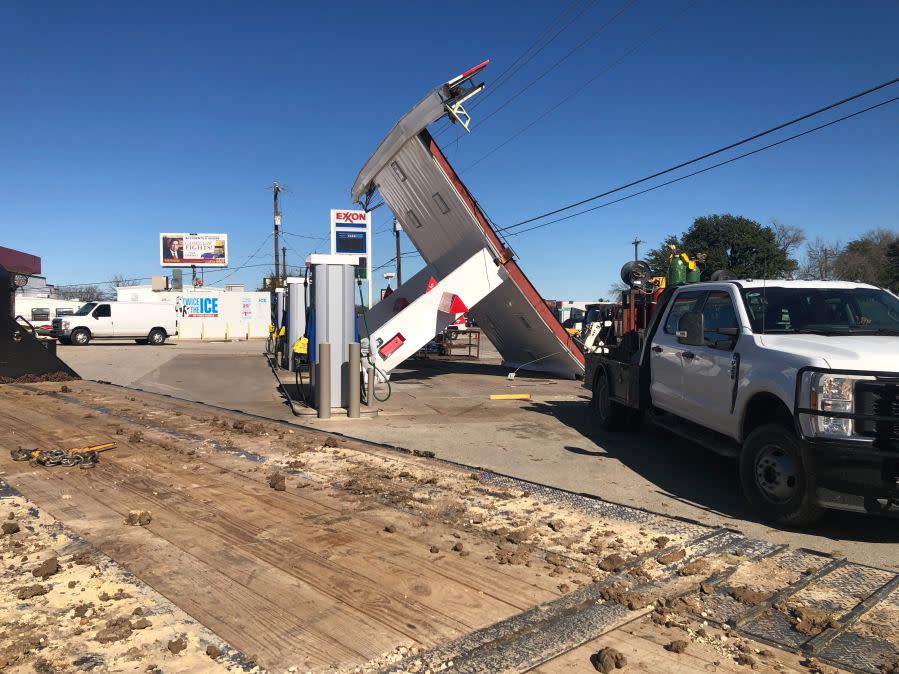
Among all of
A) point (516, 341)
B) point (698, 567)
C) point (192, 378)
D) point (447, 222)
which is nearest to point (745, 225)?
point (516, 341)

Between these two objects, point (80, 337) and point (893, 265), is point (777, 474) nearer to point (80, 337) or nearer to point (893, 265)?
point (893, 265)

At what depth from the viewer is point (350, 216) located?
31.1 metres

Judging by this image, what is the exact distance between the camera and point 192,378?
60.1ft

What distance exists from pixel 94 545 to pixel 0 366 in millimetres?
12130

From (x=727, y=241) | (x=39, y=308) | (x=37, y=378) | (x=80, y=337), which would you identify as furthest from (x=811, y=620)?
(x=39, y=308)

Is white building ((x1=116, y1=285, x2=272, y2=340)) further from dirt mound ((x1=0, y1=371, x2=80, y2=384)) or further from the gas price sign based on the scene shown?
dirt mound ((x1=0, y1=371, x2=80, y2=384))

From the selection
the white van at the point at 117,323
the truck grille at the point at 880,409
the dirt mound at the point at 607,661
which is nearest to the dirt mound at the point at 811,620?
the dirt mound at the point at 607,661

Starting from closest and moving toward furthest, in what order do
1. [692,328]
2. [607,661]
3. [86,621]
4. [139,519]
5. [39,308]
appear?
[607,661]
[86,621]
[139,519]
[692,328]
[39,308]

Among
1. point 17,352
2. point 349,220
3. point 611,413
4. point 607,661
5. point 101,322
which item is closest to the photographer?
point 607,661

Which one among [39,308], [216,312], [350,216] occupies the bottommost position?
[216,312]

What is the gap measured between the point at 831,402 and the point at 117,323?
3461 cm

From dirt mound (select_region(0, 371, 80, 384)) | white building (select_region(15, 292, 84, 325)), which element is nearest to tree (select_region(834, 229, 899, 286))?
dirt mound (select_region(0, 371, 80, 384))

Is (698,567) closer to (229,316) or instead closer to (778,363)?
(778,363)

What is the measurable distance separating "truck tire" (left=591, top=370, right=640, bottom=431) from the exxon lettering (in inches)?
888
